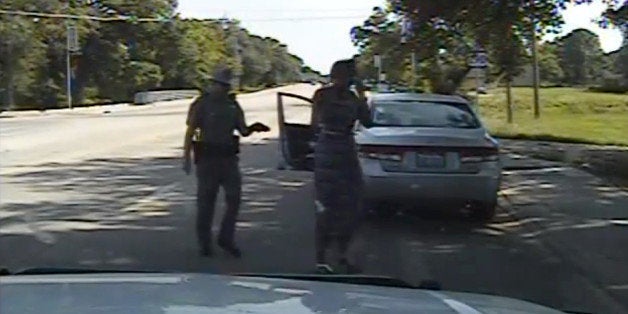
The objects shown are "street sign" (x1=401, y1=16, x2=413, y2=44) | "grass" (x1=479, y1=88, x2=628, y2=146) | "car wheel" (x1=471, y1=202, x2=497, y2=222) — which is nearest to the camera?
"car wheel" (x1=471, y1=202, x2=497, y2=222)

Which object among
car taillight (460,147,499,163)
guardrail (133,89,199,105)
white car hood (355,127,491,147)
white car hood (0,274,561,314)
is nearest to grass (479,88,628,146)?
white car hood (355,127,491,147)

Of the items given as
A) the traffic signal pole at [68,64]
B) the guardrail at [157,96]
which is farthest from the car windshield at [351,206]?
the guardrail at [157,96]

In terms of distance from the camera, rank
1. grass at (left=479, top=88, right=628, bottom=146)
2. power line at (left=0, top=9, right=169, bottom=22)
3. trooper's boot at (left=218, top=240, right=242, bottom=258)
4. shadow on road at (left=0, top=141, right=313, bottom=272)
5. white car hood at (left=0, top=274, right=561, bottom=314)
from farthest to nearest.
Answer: power line at (left=0, top=9, right=169, bottom=22), grass at (left=479, top=88, right=628, bottom=146), trooper's boot at (left=218, top=240, right=242, bottom=258), shadow on road at (left=0, top=141, right=313, bottom=272), white car hood at (left=0, top=274, right=561, bottom=314)

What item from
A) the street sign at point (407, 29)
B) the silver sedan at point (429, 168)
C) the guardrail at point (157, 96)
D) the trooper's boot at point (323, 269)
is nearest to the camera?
the trooper's boot at point (323, 269)

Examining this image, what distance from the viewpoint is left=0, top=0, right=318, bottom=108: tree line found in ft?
226

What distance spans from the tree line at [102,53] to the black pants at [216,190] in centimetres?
5364

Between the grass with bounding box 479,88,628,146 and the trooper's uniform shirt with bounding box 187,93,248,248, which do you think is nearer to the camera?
the trooper's uniform shirt with bounding box 187,93,248,248

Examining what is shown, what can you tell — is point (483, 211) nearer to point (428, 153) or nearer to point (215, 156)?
point (428, 153)

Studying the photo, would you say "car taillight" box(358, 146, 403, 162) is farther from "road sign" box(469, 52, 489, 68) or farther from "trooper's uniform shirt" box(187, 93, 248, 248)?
"road sign" box(469, 52, 489, 68)

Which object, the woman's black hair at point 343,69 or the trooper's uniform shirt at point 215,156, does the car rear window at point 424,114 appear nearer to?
the trooper's uniform shirt at point 215,156

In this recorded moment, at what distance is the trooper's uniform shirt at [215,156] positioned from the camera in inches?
408

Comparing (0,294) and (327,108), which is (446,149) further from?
(0,294)

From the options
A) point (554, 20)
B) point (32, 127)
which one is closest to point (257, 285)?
point (554, 20)

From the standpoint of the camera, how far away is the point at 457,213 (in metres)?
13.4
